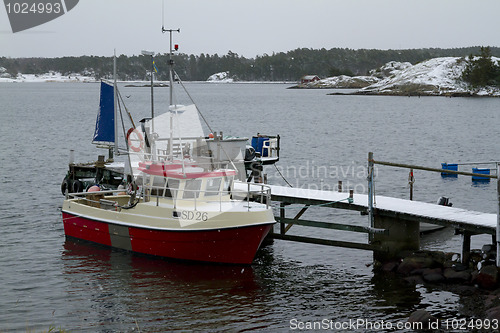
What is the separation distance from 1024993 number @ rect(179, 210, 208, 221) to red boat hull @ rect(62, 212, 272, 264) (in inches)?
18.1

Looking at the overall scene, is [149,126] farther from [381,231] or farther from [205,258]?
[381,231]

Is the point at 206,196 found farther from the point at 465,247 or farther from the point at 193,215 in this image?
the point at 465,247

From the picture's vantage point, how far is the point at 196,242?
891 inches

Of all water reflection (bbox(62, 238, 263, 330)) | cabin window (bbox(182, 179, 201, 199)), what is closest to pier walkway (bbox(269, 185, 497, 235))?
cabin window (bbox(182, 179, 201, 199))

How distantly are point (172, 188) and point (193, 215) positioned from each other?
1547 mm

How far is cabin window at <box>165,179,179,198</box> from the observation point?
2307cm

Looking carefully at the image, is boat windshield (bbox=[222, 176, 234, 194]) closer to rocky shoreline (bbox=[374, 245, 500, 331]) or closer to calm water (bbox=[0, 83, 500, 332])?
calm water (bbox=[0, 83, 500, 332])

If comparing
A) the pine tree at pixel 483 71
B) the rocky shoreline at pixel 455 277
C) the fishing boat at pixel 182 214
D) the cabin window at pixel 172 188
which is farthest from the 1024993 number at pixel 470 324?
the pine tree at pixel 483 71

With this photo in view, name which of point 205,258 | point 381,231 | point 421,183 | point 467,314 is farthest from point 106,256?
point 421,183

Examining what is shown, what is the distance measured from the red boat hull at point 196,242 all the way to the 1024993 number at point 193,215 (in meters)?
0.46

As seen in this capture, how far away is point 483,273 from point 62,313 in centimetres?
1282

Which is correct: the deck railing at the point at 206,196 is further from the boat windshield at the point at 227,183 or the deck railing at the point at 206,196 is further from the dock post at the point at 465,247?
the dock post at the point at 465,247

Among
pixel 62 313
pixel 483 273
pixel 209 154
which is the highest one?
pixel 209 154

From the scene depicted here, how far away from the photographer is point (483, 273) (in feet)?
64.7
